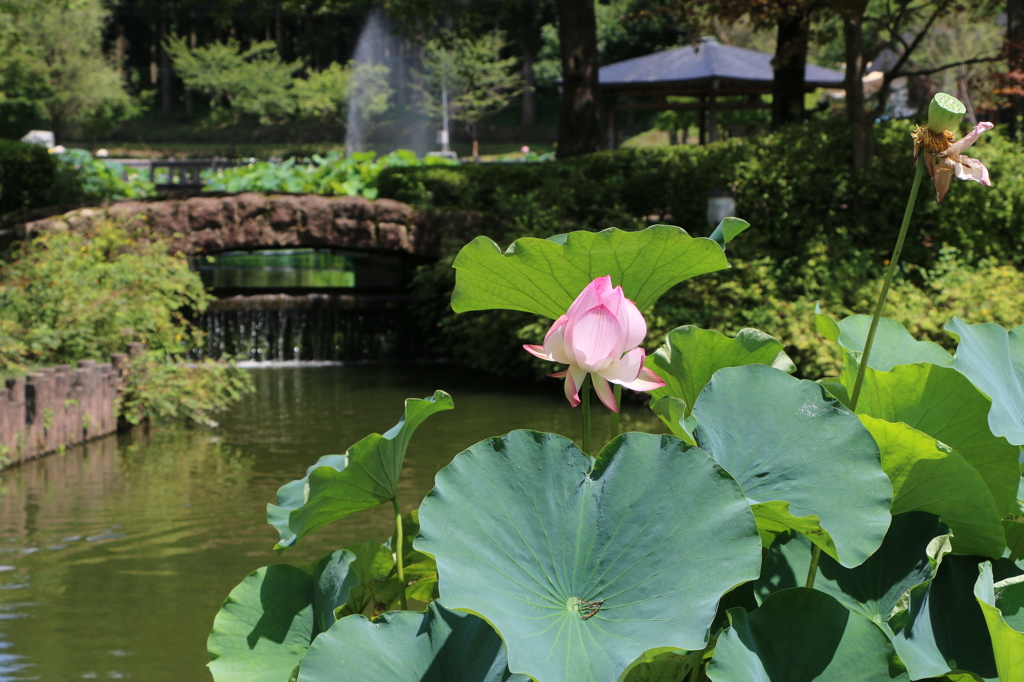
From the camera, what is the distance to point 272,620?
4.48 ft

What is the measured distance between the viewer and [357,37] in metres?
51.6

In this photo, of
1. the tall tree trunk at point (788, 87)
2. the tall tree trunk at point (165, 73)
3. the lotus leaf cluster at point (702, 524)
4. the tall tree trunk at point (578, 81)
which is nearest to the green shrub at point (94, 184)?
the tall tree trunk at point (578, 81)

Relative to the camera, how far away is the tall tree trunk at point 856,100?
870 cm

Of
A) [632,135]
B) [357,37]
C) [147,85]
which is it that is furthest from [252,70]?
[147,85]

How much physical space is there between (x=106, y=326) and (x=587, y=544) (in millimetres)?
7548

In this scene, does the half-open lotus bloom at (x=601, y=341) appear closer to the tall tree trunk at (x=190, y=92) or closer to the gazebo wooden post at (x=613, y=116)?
the gazebo wooden post at (x=613, y=116)

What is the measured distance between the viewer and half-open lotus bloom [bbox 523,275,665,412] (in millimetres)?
1038

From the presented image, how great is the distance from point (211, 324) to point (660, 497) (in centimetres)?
1136

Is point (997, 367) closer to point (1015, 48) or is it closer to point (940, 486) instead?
point (940, 486)

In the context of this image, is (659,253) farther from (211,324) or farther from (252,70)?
(252,70)

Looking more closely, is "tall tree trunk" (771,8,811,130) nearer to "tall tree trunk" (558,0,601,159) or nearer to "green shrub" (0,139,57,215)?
"tall tree trunk" (558,0,601,159)

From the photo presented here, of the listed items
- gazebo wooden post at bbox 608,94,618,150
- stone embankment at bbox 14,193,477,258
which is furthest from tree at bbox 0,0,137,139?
stone embankment at bbox 14,193,477,258

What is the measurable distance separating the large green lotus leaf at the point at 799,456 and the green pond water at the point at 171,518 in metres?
2.91

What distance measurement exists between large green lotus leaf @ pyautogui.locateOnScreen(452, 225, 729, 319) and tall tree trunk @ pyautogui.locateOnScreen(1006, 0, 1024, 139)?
9195 millimetres
